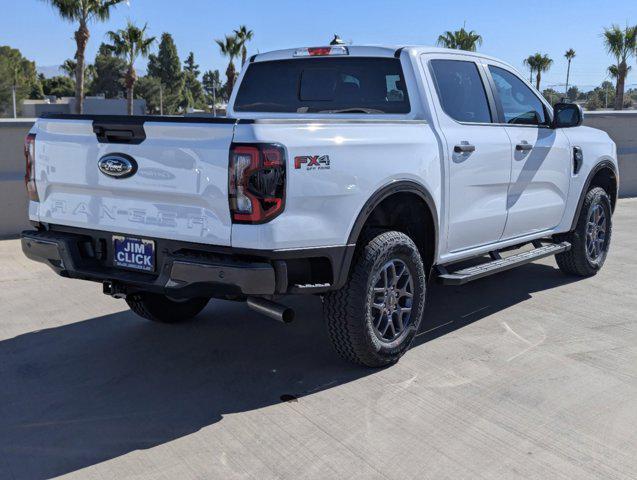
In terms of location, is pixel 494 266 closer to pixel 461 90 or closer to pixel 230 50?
pixel 461 90

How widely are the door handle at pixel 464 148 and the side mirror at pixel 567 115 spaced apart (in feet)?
4.51

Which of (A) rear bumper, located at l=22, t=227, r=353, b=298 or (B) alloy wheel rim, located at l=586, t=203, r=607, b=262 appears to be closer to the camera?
(A) rear bumper, located at l=22, t=227, r=353, b=298

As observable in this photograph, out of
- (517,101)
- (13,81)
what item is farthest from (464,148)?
(13,81)

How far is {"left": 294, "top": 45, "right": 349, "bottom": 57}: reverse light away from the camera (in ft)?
17.0

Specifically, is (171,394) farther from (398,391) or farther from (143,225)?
(398,391)

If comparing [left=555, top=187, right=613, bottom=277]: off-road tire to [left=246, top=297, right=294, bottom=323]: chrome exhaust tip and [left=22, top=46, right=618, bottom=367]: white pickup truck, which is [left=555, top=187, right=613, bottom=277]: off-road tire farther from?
[left=246, top=297, right=294, bottom=323]: chrome exhaust tip

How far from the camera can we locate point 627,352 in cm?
468

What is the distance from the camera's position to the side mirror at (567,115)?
587 centimetres

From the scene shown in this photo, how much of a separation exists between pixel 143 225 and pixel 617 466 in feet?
8.61

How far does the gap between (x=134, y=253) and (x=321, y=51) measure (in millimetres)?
2248

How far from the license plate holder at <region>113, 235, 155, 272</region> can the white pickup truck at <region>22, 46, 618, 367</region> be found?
11 millimetres

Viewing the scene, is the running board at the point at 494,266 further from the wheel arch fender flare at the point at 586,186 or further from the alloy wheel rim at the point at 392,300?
the alloy wheel rim at the point at 392,300

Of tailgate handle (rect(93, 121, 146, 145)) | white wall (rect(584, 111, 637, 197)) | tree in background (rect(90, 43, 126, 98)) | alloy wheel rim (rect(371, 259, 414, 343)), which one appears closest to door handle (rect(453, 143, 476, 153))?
alloy wheel rim (rect(371, 259, 414, 343))

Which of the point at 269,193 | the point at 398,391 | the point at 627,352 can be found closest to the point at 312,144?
the point at 269,193
